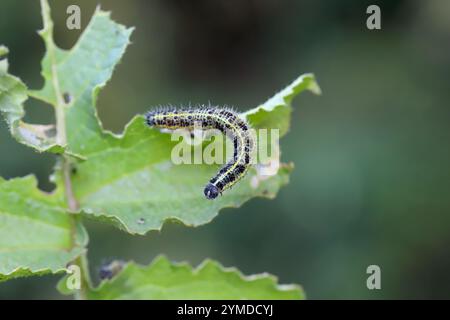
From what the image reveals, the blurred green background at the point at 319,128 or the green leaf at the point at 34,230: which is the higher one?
the blurred green background at the point at 319,128

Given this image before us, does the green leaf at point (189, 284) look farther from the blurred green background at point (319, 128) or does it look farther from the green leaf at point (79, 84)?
the blurred green background at point (319, 128)

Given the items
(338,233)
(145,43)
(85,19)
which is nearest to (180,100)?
(145,43)

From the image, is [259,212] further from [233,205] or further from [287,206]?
[233,205]

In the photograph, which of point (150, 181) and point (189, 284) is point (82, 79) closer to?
point (150, 181)

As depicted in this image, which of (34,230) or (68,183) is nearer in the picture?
(34,230)

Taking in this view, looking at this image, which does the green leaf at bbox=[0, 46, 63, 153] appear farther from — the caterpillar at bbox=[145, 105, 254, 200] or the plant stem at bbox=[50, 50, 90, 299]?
the caterpillar at bbox=[145, 105, 254, 200]

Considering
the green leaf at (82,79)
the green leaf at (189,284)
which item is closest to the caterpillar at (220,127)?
the green leaf at (82,79)

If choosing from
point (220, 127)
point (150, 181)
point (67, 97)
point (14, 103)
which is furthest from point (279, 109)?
point (14, 103)

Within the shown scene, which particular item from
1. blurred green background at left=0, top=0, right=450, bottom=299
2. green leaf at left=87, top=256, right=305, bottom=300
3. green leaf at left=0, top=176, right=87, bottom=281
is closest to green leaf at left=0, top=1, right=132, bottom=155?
green leaf at left=0, top=176, right=87, bottom=281
